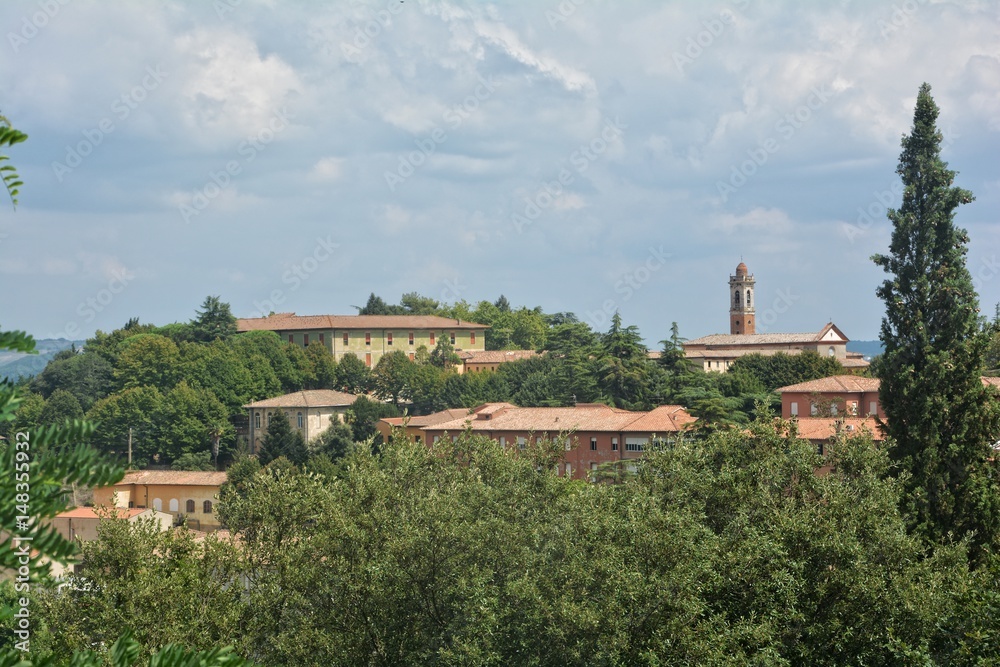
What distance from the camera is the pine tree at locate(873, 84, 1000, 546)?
24188 mm

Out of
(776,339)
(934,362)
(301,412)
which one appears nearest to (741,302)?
(776,339)

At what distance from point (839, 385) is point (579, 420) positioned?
49.0 feet

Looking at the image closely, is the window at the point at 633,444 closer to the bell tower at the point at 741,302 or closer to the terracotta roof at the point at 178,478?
the terracotta roof at the point at 178,478

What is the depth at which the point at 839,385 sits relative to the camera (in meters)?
61.7

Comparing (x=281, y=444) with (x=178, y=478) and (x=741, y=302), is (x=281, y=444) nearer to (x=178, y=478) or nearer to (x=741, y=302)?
(x=178, y=478)

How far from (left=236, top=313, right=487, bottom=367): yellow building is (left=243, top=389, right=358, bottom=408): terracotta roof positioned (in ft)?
62.1

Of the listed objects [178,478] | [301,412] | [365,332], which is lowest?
[178,478]

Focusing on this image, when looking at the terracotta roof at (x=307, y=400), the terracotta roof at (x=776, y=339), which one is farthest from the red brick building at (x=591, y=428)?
the terracotta roof at (x=776, y=339)

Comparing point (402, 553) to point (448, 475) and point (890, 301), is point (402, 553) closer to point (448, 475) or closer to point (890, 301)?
point (448, 475)

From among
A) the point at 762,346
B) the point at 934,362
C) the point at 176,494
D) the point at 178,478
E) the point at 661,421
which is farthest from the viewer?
the point at 762,346

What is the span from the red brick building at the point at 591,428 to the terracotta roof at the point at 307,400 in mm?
23591

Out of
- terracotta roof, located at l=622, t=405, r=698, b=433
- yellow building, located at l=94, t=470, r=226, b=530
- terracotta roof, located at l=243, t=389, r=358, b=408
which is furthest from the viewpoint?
terracotta roof, located at l=243, t=389, r=358, b=408

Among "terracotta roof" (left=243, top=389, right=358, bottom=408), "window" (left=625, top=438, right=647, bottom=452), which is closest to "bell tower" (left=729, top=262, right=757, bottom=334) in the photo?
"terracotta roof" (left=243, top=389, right=358, bottom=408)

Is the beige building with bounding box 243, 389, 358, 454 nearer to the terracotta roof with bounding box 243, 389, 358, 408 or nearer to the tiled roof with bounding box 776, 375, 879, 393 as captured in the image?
the terracotta roof with bounding box 243, 389, 358, 408
